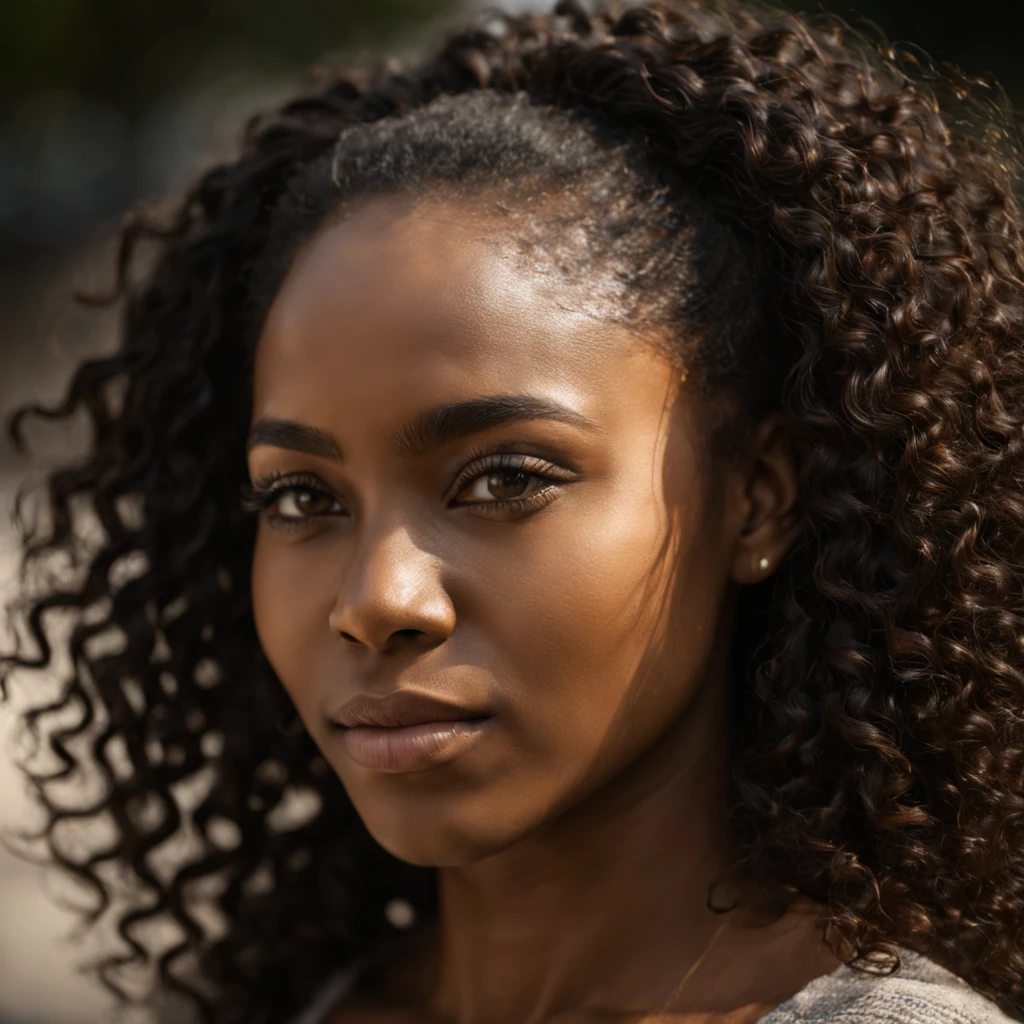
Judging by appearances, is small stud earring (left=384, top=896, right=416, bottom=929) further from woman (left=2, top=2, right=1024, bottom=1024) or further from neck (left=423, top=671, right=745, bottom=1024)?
neck (left=423, top=671, right=745, bottom=1024)

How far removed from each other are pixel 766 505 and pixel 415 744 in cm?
62

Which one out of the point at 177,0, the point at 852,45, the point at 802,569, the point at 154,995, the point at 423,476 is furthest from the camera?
the point at 177,0

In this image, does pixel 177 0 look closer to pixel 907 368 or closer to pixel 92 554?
pixel 92 554

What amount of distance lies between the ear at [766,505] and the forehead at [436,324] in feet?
0.77

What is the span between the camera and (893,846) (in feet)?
6.37

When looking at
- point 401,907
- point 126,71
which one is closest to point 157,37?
point 126,71

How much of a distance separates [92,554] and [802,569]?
1.40 meters

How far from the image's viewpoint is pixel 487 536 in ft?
6.25

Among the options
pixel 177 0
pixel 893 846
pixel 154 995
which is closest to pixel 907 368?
pixel 893 846

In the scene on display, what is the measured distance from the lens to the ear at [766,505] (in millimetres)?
2066

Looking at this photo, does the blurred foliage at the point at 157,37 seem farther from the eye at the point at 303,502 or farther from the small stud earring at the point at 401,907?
the eye at the point at 303,502

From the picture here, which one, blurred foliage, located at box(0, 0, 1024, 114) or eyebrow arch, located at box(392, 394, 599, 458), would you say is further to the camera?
blurred foliage, located at box(0, 0, 1024, 114)

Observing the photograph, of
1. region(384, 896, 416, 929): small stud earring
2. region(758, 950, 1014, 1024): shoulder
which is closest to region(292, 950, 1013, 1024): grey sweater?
region(758, 950, 1014, 1024): shoulder

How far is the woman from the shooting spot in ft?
6.23
